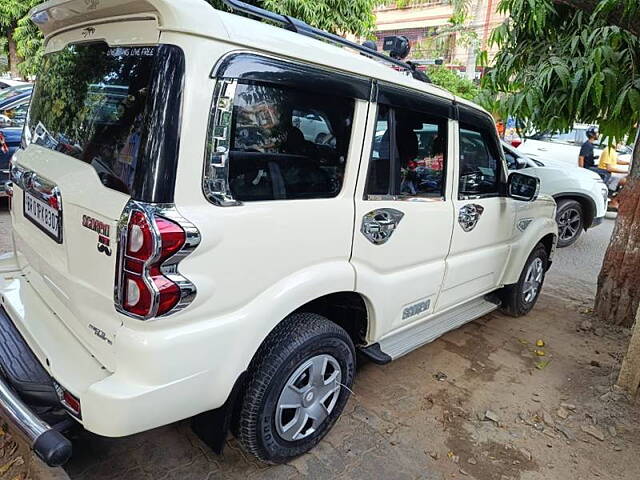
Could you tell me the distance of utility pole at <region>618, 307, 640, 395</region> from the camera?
9.71 feet

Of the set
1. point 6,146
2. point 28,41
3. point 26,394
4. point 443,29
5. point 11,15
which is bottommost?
point 26,394

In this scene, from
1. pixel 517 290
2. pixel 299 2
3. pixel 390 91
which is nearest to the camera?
pixel 390 91

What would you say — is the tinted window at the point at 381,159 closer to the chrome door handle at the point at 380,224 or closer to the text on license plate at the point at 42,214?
the chrome door handle at the point at 380,224

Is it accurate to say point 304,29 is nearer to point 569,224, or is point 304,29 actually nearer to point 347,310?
point 347,310

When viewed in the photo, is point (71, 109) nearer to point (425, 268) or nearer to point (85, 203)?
point (85, 203)

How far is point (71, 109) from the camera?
2.17m

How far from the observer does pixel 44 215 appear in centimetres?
214

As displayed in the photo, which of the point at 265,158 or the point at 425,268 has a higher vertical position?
the point at 265,158

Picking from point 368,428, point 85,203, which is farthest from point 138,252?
point 368,428

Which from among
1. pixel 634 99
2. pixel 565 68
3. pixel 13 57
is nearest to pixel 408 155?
pixel 565 68

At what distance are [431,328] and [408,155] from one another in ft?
4.04

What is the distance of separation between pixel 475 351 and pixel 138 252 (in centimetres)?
285

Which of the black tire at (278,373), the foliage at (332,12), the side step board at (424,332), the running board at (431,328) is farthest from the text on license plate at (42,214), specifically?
the foliage at (332,12)

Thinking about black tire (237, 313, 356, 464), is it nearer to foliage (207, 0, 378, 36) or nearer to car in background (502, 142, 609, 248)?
car in background (502, 142, 609, 248)
